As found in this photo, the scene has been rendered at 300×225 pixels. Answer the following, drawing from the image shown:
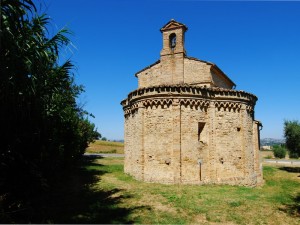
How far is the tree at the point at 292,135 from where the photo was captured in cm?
2748

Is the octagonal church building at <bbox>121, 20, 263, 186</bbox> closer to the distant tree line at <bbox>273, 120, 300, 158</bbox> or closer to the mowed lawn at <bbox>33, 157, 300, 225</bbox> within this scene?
the mowed lawn at <bbox>33, 157, 300, 225</bbox>

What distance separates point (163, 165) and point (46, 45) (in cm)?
1014

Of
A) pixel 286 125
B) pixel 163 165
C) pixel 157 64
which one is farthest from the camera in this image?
pixel 286 125

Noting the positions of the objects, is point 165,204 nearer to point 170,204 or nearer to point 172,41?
point 170,204

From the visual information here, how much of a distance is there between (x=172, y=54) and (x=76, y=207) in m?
14.7

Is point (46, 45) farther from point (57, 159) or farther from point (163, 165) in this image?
point (163, 165)

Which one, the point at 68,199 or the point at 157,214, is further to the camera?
the point at 68,199

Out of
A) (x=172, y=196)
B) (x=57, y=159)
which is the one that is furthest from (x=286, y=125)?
(x=57, y=159)

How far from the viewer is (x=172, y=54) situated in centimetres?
2180

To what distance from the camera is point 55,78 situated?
10.7 m

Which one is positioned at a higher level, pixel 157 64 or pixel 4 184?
pixel 157 64

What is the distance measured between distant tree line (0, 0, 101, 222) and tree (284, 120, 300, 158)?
82.0 ft

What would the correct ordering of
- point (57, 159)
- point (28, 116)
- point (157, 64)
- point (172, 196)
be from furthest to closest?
point (157, 64), point (172, 196), point (57, 159), point (28, 116)

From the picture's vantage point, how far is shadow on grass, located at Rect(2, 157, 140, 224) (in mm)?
9695
